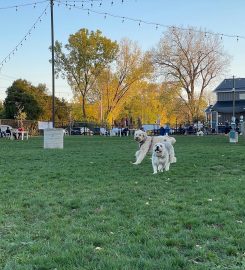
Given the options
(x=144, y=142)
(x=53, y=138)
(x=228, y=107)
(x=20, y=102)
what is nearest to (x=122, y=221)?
(x=144, y=142)

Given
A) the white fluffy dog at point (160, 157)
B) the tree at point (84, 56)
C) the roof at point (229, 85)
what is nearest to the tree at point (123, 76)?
the tree at point (84, 56)

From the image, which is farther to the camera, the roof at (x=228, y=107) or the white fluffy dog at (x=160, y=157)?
the roof at (x=228, y=107)

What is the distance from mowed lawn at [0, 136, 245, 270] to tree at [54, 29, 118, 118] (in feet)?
137

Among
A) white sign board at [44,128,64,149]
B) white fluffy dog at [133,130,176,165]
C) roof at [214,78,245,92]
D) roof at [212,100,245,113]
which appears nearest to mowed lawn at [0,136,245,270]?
white fluffy dog at [133,130,176,165]

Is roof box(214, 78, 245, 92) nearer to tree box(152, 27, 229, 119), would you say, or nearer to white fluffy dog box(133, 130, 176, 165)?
tree box(152, 27, 229, 119)

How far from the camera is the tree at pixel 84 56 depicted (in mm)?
48750

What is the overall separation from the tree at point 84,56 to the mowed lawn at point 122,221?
41707 millimetres

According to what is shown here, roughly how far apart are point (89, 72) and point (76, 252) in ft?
154

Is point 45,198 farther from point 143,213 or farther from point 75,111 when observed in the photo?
point 75,111

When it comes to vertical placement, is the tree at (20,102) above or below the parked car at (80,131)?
above

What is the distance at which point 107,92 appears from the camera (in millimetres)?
51719

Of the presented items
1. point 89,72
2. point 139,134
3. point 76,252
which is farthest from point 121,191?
point 89,72

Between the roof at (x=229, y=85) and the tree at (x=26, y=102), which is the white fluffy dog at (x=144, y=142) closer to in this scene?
the tree at (x=26, y=102)

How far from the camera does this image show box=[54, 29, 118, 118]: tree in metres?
48.8
